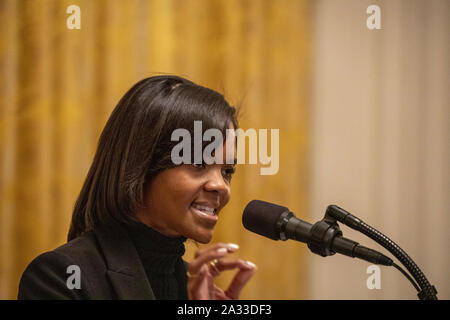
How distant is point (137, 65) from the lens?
5.71 feet

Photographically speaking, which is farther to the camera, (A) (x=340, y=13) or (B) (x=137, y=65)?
(A) (x=340, y=13)

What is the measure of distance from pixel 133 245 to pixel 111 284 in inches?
4.2

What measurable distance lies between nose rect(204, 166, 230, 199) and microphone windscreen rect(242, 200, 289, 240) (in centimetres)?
11

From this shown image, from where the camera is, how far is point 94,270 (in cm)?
91

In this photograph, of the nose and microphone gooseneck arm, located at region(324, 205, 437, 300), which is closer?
microphone gooseneck arm, located at region(324, 205, 437, 300)

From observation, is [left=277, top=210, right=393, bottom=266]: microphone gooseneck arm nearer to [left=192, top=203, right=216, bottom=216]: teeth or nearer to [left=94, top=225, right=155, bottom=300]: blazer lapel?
[left=192, top=203, right=216, bottom=216]: teeth

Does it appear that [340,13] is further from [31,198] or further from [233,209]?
[31,198]

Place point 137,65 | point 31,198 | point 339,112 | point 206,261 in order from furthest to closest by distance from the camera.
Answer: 1. point 339,112
2. point 137,65
3. point 31,198
4. point 206,261

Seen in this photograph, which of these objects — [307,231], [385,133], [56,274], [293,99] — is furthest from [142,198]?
[385,133]

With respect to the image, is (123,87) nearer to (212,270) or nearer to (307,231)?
(212,270)

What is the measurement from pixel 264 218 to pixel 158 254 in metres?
0.32

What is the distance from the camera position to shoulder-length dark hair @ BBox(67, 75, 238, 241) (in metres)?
0.96

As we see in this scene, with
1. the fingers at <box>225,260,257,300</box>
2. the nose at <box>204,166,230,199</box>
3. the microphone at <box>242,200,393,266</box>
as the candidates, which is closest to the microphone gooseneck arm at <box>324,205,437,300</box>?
the microphone at <box>242,200,393,266</box>

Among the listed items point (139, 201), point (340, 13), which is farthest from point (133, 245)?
point (340, 13)
